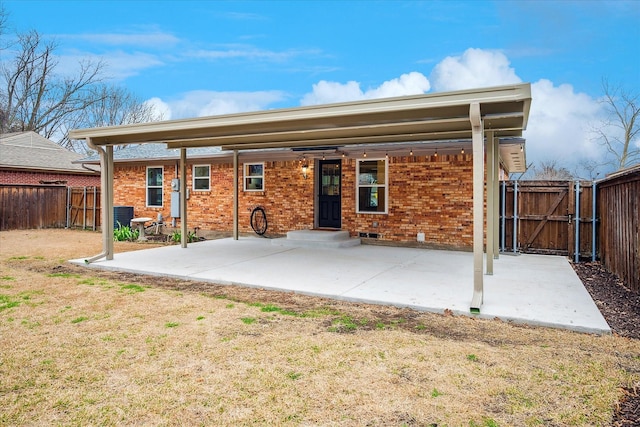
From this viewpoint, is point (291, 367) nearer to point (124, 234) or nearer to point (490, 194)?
point (490, 194)

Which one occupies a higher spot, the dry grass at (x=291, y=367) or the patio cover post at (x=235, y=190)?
the patio cover post at (x=235, y=190)

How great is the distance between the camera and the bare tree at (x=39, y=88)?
26500mm

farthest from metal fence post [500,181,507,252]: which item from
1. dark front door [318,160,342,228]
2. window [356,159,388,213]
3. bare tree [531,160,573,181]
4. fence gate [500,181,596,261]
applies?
bare tree [531,160,573,181]

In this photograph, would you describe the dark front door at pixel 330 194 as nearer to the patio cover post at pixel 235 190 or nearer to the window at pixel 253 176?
the window at pixel 253 176

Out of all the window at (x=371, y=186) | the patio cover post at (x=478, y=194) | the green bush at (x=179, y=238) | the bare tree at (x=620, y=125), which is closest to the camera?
the patio cover post at (x=478, y=194)

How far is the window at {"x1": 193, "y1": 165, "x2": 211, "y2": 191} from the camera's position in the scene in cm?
1328

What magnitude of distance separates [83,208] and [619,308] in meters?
17.0

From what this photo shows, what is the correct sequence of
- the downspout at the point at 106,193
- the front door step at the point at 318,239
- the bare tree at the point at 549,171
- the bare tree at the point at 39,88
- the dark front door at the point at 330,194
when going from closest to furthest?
1. the downspout at the point at 106,193
2. the front door step at the point at 318,239
3. the dark front door at the point at 330,194
4. the bare tree at the point at 39,88
5. the bare tree at the point at 549,171

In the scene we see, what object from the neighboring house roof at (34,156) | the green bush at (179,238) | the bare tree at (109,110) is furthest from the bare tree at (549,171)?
the bare tree at (109,110)

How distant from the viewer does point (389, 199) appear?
10586 mm

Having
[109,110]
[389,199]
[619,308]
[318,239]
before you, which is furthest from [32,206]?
[619,308]

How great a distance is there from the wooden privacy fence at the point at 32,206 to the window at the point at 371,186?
12.6 meters

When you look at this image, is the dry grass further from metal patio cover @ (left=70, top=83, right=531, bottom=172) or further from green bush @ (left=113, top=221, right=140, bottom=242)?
green bush @ (left=113, top=221, right=140, bottom=242)

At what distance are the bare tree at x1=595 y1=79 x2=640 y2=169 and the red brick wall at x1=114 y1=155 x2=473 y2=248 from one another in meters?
16.0
